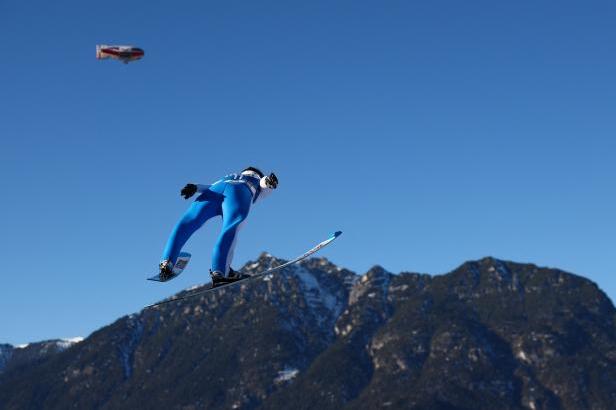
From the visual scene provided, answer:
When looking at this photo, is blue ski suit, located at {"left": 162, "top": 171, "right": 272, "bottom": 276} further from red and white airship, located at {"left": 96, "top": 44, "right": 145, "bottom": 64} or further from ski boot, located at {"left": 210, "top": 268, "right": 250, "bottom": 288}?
red and white airship, located at {"left": 96, "top": 44, "right": 145, "bottom": 64}

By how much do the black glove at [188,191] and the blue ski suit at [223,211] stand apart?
217 millimetres

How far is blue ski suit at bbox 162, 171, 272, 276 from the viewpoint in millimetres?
28734

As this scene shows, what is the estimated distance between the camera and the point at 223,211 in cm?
2980

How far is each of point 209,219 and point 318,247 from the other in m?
4.36

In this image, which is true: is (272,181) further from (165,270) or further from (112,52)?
(112,52)

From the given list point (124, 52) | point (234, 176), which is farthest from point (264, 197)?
point (124, 52)

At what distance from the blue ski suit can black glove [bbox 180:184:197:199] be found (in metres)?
0.22

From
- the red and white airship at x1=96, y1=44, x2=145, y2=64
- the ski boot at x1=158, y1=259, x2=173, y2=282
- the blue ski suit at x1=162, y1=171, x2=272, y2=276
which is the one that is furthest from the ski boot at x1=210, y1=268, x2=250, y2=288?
the red and white airship at x1=96, y1=44, x2=145, y2=64

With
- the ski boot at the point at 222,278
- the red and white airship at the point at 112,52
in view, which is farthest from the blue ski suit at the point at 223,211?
the red and white airship at the point at 112,52

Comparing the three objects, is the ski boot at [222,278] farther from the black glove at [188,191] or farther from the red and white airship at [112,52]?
the red and white airship at [112,52]

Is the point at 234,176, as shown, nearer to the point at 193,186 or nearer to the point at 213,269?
the point at 193,186

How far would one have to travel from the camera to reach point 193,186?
29.7 m

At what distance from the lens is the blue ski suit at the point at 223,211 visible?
94.3ft

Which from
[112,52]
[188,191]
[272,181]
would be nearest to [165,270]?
[188,191]
